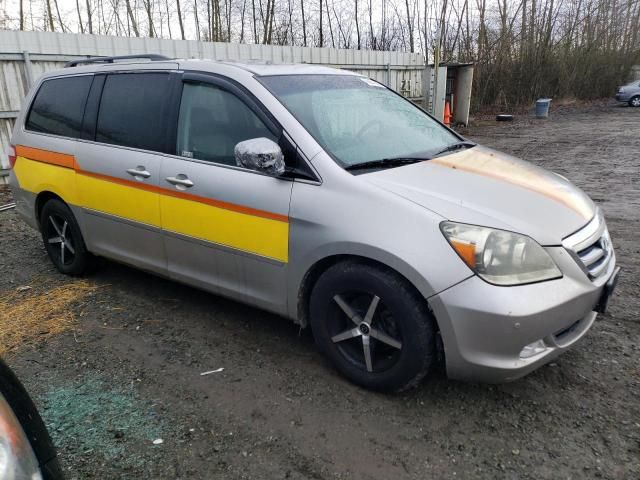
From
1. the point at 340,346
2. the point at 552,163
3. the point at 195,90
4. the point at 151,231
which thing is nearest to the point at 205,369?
the point at 340,346

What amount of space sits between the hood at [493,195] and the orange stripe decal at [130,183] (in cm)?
67

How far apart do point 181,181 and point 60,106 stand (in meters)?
1.81

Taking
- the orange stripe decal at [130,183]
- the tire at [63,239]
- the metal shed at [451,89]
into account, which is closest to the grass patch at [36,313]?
the tire at [63,239]

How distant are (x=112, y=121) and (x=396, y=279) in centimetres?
261

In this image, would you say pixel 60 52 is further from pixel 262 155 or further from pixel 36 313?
pixel 262 155

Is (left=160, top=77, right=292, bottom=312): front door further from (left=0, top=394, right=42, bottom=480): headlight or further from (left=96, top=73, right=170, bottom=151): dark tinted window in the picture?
(left=0, top=394, right=42, bottom=480): headlight

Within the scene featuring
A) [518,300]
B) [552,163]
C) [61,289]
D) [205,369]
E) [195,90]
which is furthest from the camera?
[552,163]

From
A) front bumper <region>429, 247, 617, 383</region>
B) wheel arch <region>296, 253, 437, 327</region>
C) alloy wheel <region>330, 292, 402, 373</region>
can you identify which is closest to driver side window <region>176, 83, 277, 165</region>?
wheel arch <region>296, 253, 437, 327</region>

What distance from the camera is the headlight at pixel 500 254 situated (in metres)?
2.34

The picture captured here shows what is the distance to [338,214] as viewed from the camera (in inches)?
105

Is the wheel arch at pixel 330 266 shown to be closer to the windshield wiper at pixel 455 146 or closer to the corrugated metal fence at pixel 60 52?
the windshield wiper at pixel 455 146

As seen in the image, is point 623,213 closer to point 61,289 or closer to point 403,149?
point 403,149

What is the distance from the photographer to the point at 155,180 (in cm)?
342

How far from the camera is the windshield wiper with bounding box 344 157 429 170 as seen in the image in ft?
9.40
